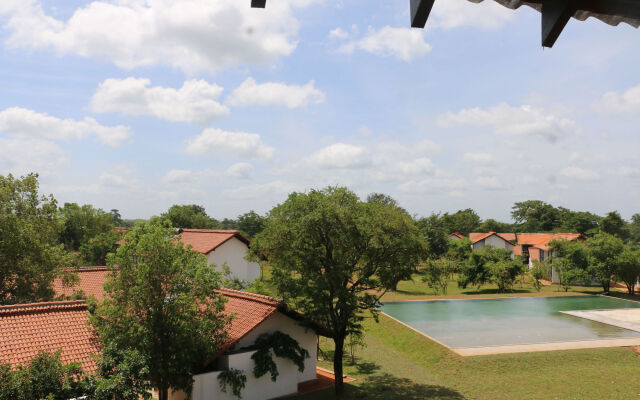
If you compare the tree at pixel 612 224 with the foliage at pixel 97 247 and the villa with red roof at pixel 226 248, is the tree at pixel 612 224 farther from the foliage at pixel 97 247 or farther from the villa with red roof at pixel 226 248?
the foliage at pixel 97 247

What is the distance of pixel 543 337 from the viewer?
79.2ft

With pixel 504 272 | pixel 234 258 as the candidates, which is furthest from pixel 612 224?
pixel 234 258

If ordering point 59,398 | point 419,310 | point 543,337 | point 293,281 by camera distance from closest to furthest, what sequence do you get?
point 59,398 → point 293,281 → point 543,337 → point 419,310

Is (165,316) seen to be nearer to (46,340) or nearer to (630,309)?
(46,340)

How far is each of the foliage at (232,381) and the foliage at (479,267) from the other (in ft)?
107

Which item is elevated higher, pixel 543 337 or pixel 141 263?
pixel 141 263

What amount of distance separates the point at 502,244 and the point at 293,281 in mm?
50917

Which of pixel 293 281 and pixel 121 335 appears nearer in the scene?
pixel 121 335

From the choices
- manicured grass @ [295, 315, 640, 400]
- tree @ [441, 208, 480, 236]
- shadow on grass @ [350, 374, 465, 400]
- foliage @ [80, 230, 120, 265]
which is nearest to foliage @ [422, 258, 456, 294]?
manicured grass @ [295, 315, 640, 400]

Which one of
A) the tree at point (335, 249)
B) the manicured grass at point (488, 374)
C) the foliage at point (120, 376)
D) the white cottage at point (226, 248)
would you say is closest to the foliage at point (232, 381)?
the manicured grass at point (488, 374)

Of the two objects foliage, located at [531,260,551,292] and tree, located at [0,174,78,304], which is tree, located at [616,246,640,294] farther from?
tree, located at [0,174,78,304]

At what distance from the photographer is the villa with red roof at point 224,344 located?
43.7ft

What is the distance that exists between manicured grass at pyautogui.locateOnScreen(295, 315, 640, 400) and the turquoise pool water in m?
2.45

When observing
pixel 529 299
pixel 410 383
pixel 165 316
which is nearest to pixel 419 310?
pixel 529 299
